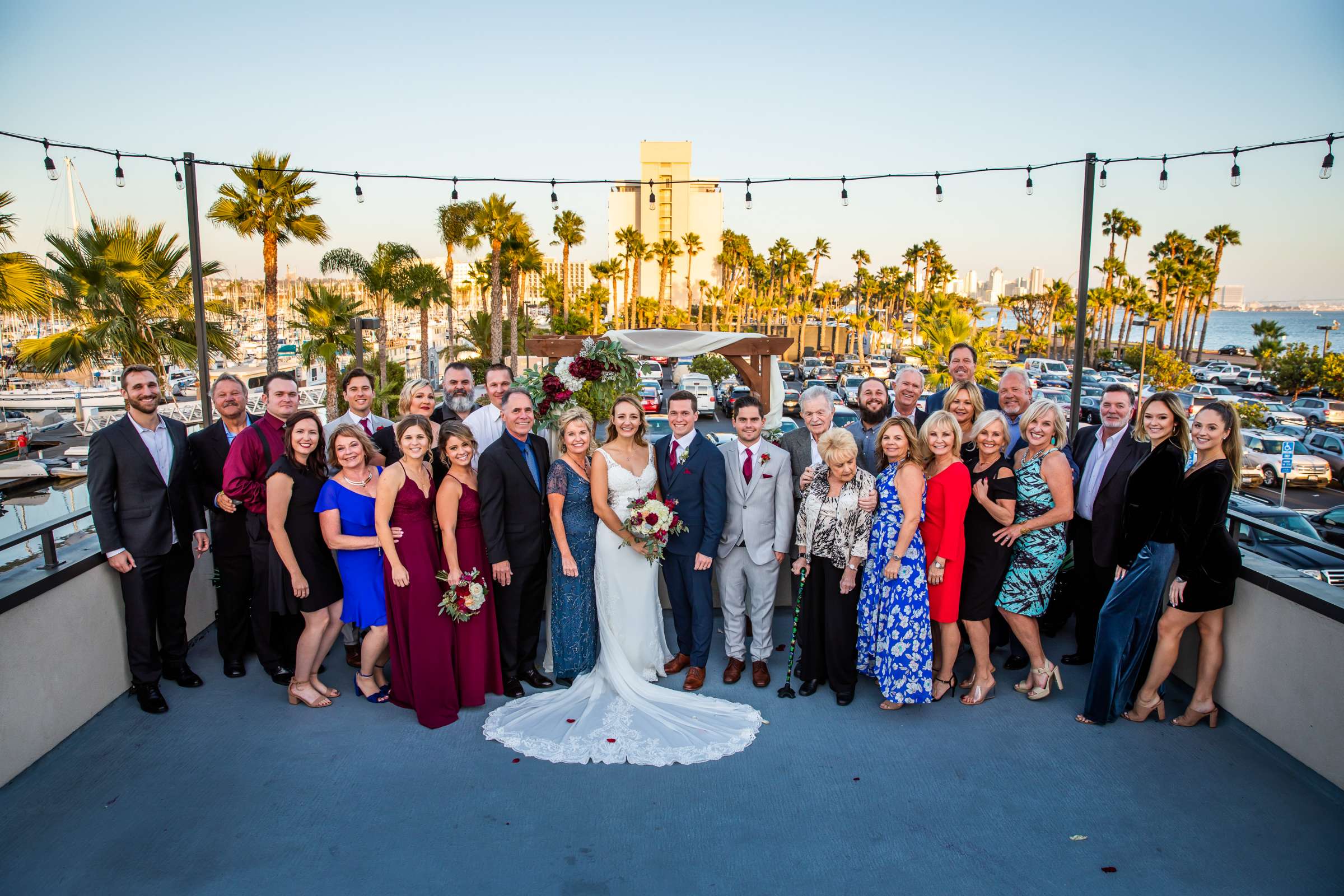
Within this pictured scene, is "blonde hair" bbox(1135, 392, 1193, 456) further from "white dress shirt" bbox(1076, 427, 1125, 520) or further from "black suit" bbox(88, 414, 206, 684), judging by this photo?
"black suit" bbox(88, 414, 206, 684)

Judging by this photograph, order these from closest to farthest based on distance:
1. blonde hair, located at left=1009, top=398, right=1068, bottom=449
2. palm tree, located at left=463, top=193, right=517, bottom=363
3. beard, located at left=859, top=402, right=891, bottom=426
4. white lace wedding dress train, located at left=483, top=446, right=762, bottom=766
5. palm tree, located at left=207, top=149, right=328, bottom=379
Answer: white lace wedding dress train, located at left=483, top=446, right=762, bottom=766 → blonde hair, located at left=1009, top=398, right=1068, bottom=449 → beard, located at left=859, top=402, right=891, bottom=426 → palm tree, located at left=207, top=149, right=328, bottom=379 → palm tree, located at left=463, top=193, right=517, bottom=363

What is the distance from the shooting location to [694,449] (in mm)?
5133

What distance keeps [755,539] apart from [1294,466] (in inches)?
867

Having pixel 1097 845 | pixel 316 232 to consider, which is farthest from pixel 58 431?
pixel 1097 845

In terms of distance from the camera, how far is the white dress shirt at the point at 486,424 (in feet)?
20.2

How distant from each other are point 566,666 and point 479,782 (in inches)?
49.5

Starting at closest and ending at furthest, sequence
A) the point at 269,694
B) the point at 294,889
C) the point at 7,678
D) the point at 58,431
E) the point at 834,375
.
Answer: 1. the point at 294,889
2. the point at 7,678
3. the point at 269,694
4. the point at 58,431
5. the point at 834,375

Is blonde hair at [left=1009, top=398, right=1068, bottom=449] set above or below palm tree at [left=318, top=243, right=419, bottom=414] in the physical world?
below

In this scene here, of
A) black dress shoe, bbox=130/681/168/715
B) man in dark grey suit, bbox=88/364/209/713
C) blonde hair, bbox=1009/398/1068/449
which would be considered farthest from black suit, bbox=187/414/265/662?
blonde hair, bbox=1009/398/1068/449

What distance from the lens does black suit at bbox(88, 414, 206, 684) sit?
15.5ft

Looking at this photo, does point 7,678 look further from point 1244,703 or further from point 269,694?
point 1244,703

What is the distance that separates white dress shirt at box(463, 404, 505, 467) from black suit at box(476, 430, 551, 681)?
1045 millimetres

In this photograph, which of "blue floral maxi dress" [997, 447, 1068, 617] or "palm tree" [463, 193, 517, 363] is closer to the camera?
"blue floral maxi dress" [997, 447, 1068, 617]

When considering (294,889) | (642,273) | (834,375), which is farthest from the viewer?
(642,273)
